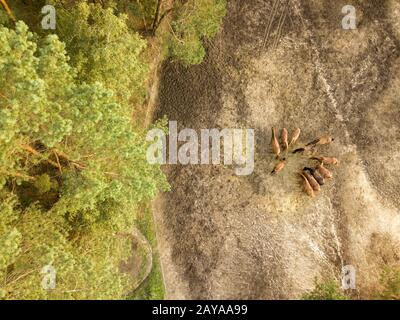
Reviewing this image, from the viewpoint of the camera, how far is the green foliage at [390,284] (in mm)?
18594

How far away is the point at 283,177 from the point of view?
20969 millimetres

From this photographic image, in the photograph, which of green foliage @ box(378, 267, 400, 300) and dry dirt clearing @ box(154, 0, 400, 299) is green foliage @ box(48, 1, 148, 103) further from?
green foliage @ box(378, 267, 400, 300)

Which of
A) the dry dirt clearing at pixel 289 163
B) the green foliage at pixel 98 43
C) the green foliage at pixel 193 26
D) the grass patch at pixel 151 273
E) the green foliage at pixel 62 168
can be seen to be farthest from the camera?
the dry dirt clearing at pixel 289 163

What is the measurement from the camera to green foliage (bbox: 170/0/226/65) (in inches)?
730

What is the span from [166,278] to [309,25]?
13.5 metres

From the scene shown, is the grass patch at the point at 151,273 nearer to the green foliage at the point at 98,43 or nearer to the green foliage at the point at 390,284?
the green foliage at the point at 98,43

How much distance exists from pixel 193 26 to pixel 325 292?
12.3 meters

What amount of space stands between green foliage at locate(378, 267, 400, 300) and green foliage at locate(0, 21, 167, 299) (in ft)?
35.6

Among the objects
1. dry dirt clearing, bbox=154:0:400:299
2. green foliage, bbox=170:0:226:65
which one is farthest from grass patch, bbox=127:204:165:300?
green foliage, bbox=170:0:226:65

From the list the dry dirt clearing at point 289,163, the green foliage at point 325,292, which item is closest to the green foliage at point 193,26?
the dry dirt clearing at point 289,163

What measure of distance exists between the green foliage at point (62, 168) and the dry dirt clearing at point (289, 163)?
4.44m

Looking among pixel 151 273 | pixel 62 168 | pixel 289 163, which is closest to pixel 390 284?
pixel 289 163

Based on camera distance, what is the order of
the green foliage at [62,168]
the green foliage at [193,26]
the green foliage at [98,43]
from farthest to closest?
1. the green foliage at [193,26]
2. the green foliage at [98,43]
3. the green foliage at [62,168]

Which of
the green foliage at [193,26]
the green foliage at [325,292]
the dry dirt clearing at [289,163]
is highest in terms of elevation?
the green foliage at [193,26]
